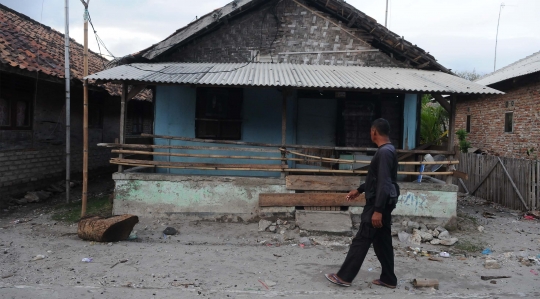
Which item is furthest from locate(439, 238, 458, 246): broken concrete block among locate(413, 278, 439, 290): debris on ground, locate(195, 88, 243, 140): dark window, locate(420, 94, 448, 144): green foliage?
locate(420, 94, 448, 144): green foliage

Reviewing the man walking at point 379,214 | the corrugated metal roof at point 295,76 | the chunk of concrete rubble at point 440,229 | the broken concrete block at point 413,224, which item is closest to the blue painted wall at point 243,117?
the corrugated metal roof at point 295,76

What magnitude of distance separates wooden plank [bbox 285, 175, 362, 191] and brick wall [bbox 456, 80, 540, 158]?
8462mm

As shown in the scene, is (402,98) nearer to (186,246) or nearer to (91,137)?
(186,246)

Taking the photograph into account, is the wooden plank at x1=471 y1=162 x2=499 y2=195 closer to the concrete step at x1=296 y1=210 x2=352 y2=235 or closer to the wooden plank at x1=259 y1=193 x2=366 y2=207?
the wooden plank at x1=259 y1=193 x2=366 y2=207

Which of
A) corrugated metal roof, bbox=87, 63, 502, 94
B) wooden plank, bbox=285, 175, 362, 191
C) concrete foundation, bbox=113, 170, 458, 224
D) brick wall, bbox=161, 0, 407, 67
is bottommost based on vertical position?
concrete foundation, bbox=113, 170, 458, 224

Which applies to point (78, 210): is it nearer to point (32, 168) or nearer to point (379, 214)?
point (32, 168)

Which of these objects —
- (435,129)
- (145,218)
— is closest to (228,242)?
(145,218)

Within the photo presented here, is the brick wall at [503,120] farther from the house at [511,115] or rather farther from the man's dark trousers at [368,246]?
the man's dark trousers at [368,246]

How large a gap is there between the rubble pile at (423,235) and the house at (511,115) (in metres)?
7.36

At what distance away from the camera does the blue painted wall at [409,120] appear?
8594mm

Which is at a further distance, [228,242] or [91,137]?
[91,137]

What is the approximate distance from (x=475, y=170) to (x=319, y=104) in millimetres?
5426

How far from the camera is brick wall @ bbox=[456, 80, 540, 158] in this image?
1211cm

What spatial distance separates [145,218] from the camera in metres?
6.92
